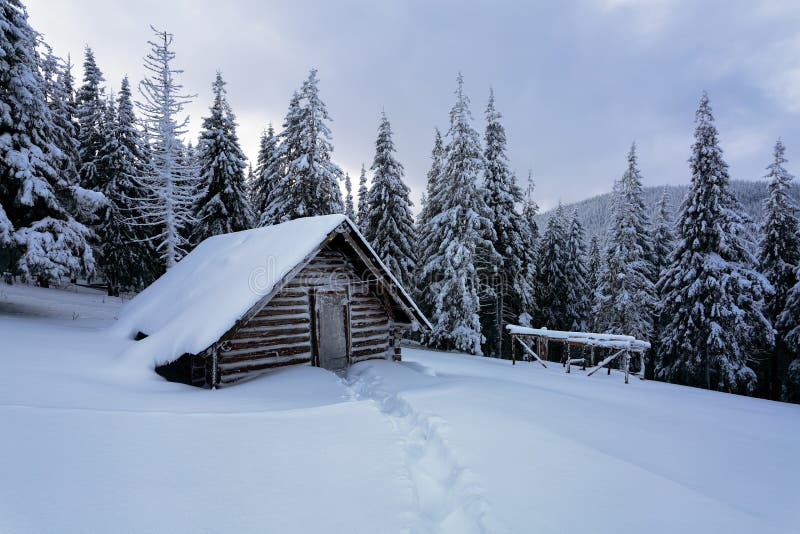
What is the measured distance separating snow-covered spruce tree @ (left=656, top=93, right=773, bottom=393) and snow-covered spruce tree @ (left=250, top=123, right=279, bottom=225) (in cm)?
2706

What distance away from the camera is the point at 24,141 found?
14438 millimetres

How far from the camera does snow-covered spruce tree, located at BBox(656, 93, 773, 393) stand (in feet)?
72.1

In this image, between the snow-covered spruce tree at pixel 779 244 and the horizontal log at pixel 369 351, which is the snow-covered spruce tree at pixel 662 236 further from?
the horizontal log at pixel 369 351

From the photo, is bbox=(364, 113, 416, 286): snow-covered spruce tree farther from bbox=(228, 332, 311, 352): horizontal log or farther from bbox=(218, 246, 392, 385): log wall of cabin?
bbox=(228, 332, 311, 352): horizontal log

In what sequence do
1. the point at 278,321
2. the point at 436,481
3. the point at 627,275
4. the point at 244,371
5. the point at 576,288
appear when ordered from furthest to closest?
the point at 576,288
the point at 627,275
the point at 278,321
the point at 244,371
the point at 436,481

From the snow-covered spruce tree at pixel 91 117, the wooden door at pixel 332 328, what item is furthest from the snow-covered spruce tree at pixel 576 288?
the snow-covered spruce tree at pixel 91 117

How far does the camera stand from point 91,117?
29.4 metres

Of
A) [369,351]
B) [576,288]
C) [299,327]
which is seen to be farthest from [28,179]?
[576,288]

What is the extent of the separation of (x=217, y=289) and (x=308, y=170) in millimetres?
15690

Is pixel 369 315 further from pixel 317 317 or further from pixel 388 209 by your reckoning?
pixel 388 209

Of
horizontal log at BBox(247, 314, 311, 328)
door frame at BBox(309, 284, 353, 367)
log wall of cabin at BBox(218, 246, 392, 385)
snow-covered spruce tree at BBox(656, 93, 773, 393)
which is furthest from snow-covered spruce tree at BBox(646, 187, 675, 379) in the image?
horizontal log at BBox(247, 314, 311, 328)

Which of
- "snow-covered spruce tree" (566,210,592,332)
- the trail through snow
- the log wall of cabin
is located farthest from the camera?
"snow-covered spruce tree" (566,210,592,332)

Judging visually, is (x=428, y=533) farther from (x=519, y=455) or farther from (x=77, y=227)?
(x=77, y=227)

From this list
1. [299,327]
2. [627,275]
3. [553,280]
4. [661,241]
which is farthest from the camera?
[553,280]
